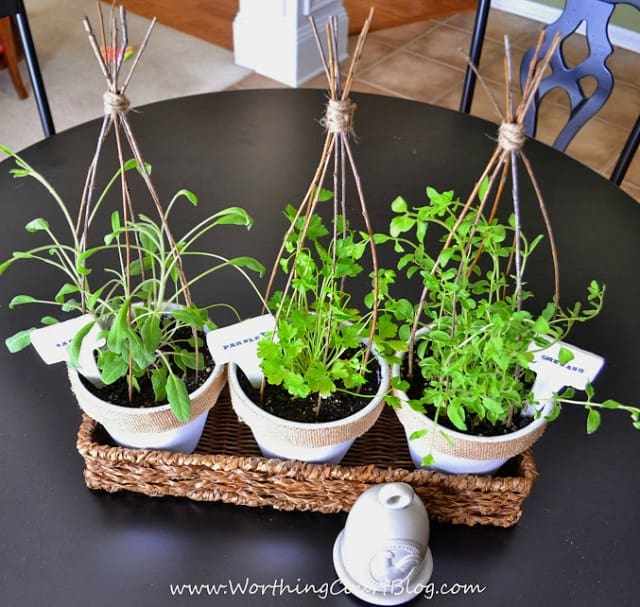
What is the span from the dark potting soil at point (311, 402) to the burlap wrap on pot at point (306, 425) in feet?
0.05

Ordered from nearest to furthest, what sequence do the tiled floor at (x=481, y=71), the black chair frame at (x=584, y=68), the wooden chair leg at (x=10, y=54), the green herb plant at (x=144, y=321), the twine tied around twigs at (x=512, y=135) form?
the twine tied around twigs at (x=512, y=135) < the green herb plant at (x=144, y=321) < the black chair frame at (x=584, y=68) < the wooden chair leg at (x=10, y=54) < the tiled floor at (x=481, y=71)

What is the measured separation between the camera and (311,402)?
89cm

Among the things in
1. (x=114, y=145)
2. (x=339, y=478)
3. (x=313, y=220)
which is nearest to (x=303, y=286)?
(x=313, y=220)

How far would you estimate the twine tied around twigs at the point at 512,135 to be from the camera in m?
0.69

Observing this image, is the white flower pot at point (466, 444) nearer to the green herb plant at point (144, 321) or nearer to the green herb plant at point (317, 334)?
the green herb plant at point (317, 334)

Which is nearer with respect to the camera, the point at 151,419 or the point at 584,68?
the point at 151,419

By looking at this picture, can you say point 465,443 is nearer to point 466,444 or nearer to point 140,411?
point 466,444

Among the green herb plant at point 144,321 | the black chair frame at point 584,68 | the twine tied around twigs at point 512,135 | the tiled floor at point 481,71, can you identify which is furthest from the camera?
the tiled floor at point 481,71

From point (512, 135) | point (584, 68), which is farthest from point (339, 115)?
point (584, 68)

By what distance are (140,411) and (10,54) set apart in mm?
2709

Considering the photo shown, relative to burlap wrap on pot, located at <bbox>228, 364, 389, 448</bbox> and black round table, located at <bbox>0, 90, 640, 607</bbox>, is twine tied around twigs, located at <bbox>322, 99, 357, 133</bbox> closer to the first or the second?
burlap wrap on pot, located at <bbox>228, 364, 389, 448</bbox>

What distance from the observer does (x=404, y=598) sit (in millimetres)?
824

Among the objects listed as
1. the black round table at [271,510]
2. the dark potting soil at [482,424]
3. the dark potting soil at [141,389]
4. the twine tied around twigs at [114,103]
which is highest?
the twine tied around twigs at [114,103]

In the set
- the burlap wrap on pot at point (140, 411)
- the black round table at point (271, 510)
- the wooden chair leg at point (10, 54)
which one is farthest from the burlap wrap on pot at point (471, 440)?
the wooden chair leg at point (10, 54)
